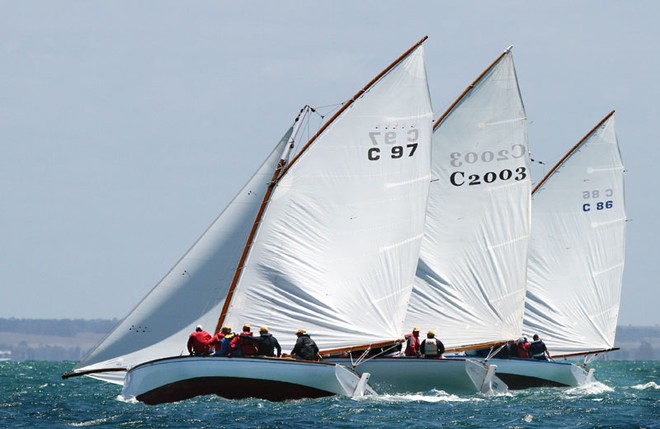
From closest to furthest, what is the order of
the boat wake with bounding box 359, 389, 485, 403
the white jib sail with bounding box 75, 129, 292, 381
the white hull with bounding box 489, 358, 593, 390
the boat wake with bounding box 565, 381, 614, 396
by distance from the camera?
1. the white jib sail with bounding box 75, 129, 292, 381
2. the boat wake with bounding box 359, 389, 485, 403
3. the boat wake with bounding box 565, 381, 614, 396
4. the white hull with bounding box 489, 358, 593, 390

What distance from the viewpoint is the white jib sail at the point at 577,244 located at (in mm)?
60938

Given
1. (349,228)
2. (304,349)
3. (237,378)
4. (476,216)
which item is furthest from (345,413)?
(476,216)

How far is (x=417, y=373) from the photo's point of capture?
143 feet

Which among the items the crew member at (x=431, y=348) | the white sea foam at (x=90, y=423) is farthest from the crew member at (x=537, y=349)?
the white sea foam at (x=90, y=423)

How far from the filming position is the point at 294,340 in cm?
4269

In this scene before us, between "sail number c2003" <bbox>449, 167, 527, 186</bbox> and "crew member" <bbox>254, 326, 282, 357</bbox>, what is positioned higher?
"sail number c2003" <bbox>449, 167, 527, 186</bbox>

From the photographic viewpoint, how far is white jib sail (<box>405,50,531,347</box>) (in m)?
51.7

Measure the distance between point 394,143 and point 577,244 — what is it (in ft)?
65.0

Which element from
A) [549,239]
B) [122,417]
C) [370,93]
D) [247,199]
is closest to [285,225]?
[247,199]

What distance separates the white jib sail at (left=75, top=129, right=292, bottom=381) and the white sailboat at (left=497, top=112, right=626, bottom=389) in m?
21.1

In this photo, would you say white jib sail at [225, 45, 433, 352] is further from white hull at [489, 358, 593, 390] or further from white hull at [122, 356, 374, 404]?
white hull at [489, 358, 593, 390]

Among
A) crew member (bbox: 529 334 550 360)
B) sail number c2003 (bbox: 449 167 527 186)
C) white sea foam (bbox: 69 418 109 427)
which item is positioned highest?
sail number c2003 (bbox: 449 167 527 186)

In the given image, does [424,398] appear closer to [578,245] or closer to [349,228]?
[349,228]

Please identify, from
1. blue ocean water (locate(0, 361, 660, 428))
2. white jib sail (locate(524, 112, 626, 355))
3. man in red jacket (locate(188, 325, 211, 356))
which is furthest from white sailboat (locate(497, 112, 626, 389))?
man in red jacket (locate(188, 325, 211, 356))
